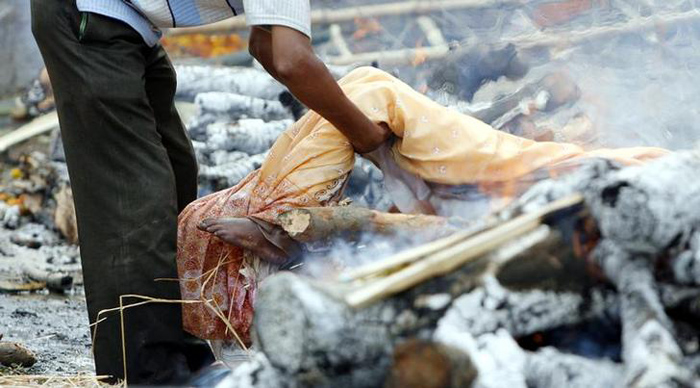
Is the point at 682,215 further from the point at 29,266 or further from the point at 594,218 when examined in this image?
the point at 29,266

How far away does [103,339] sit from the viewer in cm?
396

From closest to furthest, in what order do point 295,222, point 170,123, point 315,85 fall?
point 315,85 < point 295,222 < point 170,123

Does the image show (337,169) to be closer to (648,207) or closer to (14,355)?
(14,355)

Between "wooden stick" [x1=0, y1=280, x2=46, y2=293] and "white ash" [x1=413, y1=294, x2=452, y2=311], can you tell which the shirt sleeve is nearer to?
"white ash" [x1=413, y1=294, x2=452, y2=311]

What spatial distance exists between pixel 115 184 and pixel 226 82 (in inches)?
139

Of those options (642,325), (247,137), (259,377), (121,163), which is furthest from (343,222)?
(247,137)

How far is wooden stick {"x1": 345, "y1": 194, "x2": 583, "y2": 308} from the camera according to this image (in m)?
2.21

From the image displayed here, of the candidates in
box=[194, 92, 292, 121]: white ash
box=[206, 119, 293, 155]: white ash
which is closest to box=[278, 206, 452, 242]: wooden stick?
box=[206, 119, 293, 155]: white ash

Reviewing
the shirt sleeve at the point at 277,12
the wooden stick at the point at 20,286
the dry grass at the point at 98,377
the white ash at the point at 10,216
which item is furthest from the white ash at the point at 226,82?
the shirt sleeve at the point at 277,12

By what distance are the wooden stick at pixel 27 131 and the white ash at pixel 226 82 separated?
122 cm

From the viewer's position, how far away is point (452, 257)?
2.27 metres

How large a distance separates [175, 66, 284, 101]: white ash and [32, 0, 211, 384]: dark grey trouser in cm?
302

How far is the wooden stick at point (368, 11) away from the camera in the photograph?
773 centimetres

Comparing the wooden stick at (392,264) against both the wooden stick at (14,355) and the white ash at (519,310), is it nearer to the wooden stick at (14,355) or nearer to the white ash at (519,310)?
the white ash at (519,310)
